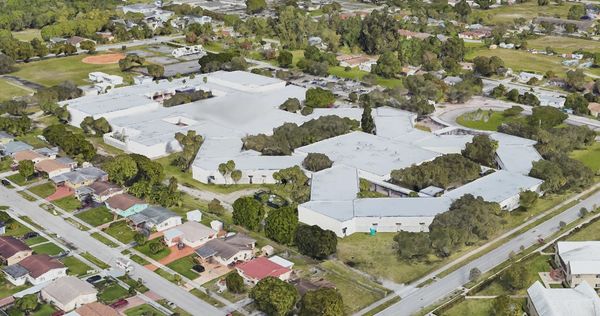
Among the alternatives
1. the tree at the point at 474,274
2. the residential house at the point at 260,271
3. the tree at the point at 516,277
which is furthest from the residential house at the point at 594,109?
the residential house at the point at 260,271

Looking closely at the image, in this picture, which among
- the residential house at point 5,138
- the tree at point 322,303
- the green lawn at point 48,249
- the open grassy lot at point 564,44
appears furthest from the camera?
the open grassy lot at point 564,44

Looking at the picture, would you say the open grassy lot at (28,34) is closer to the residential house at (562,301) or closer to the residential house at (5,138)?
the residential house at (5,138)

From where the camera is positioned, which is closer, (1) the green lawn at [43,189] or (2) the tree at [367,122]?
(1) the green lawn at [43,189]

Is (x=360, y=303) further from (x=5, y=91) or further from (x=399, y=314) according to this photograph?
(x=5, y=91)

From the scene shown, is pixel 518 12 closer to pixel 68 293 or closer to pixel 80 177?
pixel 80 177

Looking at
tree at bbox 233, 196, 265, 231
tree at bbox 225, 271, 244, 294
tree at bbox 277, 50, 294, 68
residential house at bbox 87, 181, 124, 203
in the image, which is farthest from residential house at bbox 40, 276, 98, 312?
tree at bbox 277, 50, 294, 68

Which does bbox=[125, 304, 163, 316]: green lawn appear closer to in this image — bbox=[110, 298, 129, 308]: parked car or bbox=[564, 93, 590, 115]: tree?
bbox=[110, 298, 129, 308]: parked car

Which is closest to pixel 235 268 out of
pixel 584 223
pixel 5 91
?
pixel 584 223
